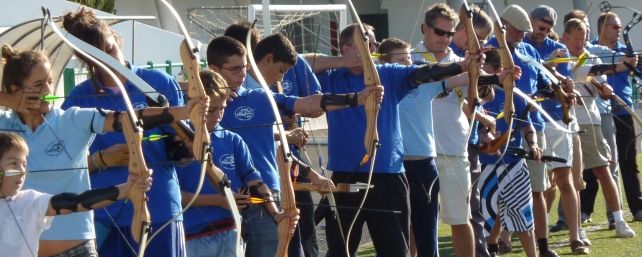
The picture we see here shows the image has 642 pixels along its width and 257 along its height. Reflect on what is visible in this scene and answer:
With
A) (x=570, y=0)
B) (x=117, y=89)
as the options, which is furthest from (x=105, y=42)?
(x=570, y=0)

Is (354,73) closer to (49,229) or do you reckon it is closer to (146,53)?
(49,229)

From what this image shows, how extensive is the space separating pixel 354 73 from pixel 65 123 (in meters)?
2.17

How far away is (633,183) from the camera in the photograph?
10.2 m

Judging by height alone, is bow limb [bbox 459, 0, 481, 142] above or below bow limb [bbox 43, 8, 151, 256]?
above

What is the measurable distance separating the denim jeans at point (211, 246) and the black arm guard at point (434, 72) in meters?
1.20

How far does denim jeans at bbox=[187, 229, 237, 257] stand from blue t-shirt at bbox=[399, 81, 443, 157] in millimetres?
1810

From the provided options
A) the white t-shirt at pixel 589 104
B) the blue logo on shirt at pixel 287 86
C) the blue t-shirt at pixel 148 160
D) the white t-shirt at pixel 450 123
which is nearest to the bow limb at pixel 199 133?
the blue t-shirt at pixel 148 160

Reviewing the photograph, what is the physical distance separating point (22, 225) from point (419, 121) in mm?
3012

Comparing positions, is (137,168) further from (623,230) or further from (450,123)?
(623,230)

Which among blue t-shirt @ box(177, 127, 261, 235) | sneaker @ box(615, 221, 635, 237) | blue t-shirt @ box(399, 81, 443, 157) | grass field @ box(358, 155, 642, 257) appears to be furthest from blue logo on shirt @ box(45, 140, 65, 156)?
sneaker @ box(615, 221, 635, 237)

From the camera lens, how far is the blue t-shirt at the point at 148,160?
4.73 m

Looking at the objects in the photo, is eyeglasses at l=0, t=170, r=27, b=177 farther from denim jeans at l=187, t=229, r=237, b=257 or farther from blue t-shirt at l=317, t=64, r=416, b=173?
blue t-shirt at l=317, t=64, r=416, b=173

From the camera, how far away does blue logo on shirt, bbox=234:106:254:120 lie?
5328 millimetres

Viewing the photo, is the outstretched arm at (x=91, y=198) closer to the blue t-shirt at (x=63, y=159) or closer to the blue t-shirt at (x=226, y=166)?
the blue t-shirt at (x=63, y=159)
